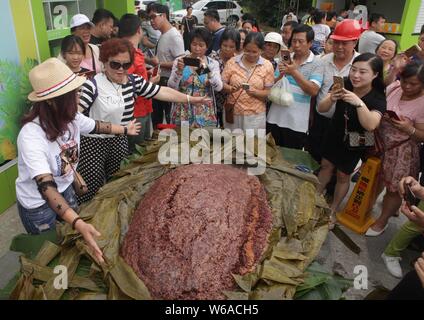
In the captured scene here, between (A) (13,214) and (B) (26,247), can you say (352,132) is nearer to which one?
(B) (26,247)

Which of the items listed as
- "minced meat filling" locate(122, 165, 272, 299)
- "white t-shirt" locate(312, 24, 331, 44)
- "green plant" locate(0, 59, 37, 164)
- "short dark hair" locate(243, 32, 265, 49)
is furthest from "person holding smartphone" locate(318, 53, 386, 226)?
"white t-shirt" locate(312, 24, 331, 44)

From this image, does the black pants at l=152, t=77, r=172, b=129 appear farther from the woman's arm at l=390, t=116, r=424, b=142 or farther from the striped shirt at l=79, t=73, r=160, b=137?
the woman's arm at l=390, t=116, r=424, b=142

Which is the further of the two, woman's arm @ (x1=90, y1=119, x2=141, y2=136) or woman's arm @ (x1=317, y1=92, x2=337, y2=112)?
woman's arm @ (x1=317, y1=92, x2=337, y2=112)

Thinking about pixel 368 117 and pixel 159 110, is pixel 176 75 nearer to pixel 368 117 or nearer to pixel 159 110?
pixel 159 110

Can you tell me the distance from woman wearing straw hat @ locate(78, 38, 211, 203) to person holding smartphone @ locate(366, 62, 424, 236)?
1.92 metres

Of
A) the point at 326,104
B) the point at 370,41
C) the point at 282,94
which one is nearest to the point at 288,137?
the point at 282,94

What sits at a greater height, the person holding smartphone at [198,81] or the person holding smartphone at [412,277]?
the person holding smartphone at [198,81]

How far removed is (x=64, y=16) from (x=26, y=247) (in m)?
4.02

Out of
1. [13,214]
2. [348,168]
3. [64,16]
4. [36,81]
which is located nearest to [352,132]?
[348,168]

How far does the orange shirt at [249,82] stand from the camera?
392 cm

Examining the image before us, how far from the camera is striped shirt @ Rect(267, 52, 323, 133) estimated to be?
371cm

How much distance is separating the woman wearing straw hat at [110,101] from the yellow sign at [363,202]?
196 centimetres

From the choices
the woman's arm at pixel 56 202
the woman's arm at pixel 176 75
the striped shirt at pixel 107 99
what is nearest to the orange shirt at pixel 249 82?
the woman's arm at pixel 176 75

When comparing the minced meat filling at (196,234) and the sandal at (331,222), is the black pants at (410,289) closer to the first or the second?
the sandal at (331,222)
